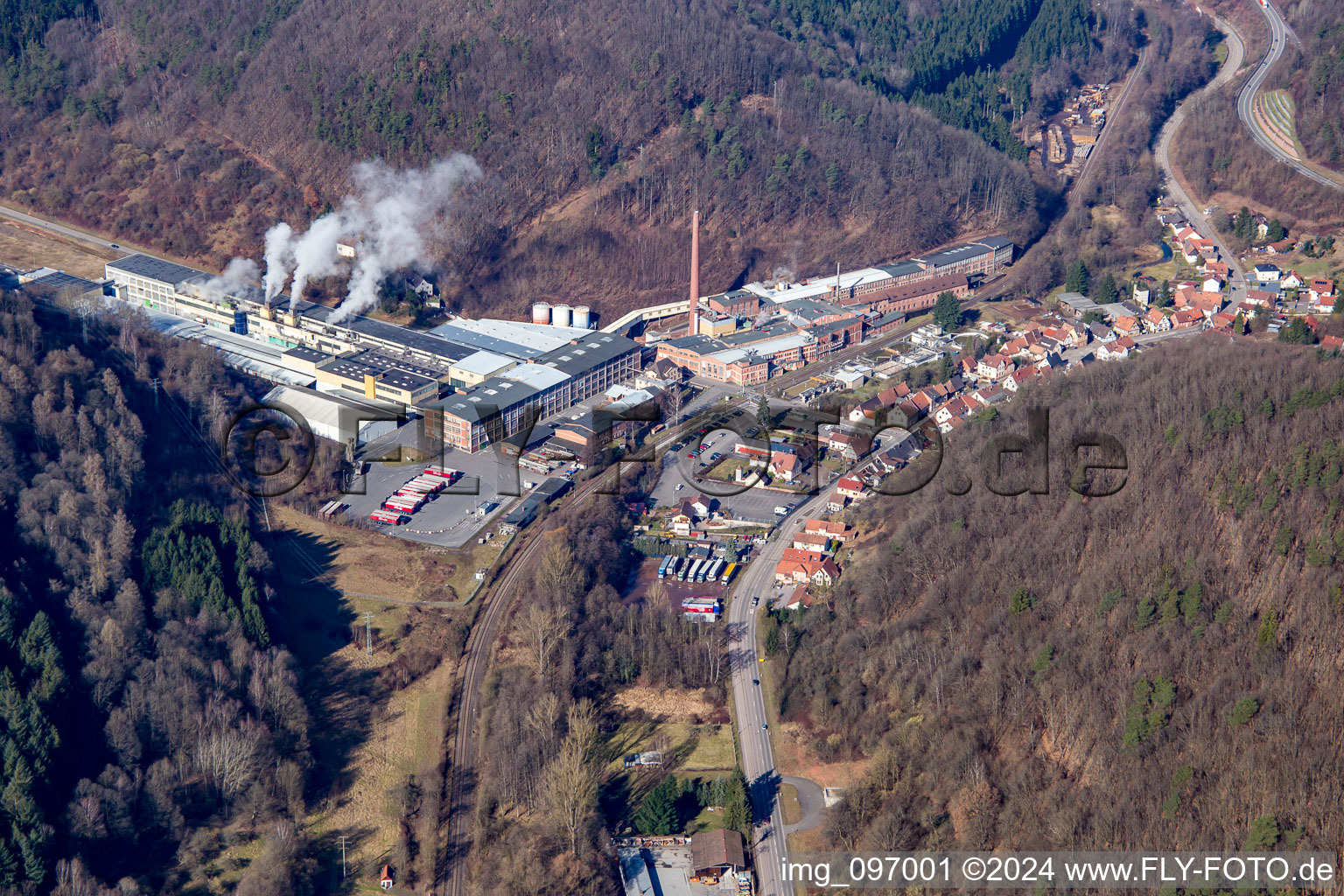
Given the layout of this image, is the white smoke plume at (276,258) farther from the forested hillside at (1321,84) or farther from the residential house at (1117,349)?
the forested hillside at (1321,84)

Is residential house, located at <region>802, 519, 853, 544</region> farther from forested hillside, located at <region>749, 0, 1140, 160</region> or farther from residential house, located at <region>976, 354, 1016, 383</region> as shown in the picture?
forested hillside, located at <region>749, 0, 1140, 160</region>

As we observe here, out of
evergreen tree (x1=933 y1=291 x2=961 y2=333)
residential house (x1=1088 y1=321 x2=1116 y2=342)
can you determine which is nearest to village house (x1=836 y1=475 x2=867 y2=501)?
evergreen tree (x1=933 y1=291 x2=961 y2=333)

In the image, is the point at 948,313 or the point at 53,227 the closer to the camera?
the point at 948,313

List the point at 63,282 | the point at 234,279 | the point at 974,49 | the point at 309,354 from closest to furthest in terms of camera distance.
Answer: the point at 309,354 < the point at 234,279 < the point at 63,282 < the point at 974,49

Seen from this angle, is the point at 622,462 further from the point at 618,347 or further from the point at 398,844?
the point at 398,844

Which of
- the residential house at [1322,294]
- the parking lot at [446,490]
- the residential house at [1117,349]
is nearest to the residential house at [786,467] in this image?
the parking lot at [446,490]

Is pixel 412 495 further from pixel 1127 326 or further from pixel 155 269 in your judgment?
pixel 1127 326

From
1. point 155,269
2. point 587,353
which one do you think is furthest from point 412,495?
point 155,269
